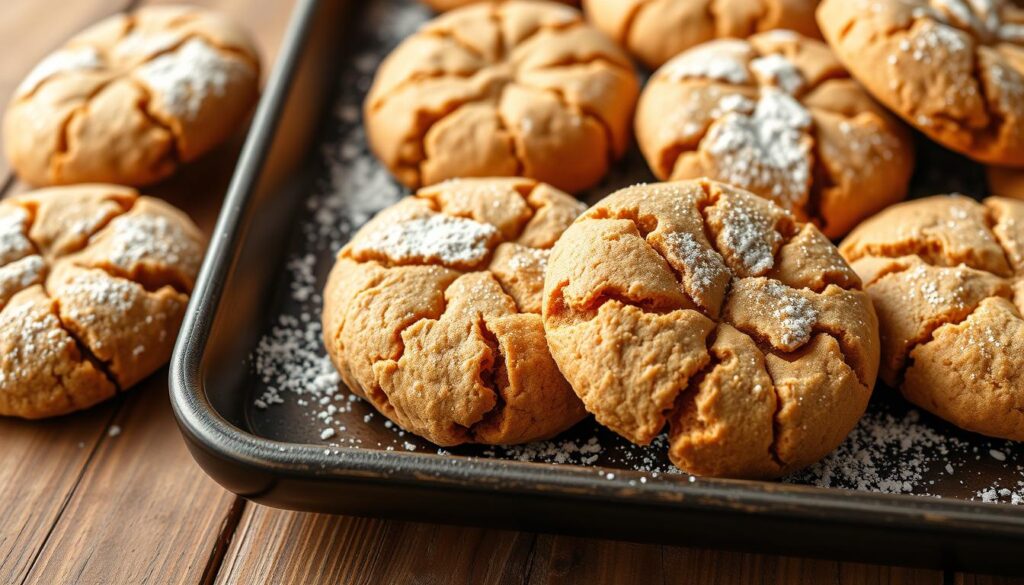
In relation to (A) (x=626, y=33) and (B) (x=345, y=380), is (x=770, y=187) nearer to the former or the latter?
(A) (x=626, y=33)

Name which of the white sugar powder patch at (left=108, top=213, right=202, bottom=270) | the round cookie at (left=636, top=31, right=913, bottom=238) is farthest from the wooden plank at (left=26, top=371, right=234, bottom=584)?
the round cookie at (left=636, top=31, right=913, bottom=238)

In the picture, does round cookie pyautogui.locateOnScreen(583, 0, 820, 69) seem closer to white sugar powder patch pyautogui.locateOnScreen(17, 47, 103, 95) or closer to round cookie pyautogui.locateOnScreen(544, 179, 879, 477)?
round cookie pyautogui.locateOnScreen(544, 179, 879, 477)

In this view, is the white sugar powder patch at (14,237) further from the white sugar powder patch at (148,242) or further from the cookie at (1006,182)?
the cookie at (1006,182)

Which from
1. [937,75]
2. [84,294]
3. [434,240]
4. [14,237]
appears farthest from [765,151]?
[14,237]

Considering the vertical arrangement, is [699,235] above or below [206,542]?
above

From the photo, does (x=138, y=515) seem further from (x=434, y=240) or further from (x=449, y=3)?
(x=449, y=3)

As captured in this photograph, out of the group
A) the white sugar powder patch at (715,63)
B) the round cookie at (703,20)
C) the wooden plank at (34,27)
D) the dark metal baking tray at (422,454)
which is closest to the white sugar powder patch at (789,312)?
the dark metal baking tray at (422,454)

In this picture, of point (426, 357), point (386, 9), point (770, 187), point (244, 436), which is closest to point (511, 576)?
point (426, 357)
